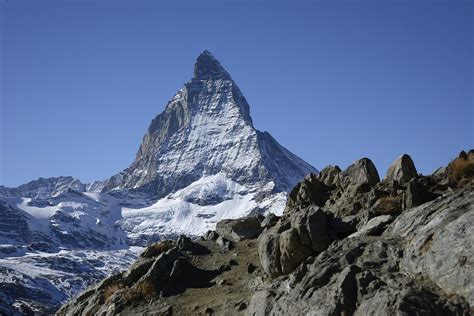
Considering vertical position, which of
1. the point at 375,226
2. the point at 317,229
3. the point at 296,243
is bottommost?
the point at 296,243

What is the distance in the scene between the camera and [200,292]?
103 feet

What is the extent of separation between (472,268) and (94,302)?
74.5 ft

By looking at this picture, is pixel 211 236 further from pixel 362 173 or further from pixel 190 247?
pixel 362 173

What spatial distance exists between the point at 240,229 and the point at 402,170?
12146 mm

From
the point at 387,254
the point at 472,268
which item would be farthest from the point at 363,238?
the point at 472,268

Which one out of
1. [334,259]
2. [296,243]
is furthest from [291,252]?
[334,259]

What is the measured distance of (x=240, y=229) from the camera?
40844 mm

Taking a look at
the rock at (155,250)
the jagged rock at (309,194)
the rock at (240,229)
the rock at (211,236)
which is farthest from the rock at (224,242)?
the jagged rock at (309,194)

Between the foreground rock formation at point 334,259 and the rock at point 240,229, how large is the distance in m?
0.09

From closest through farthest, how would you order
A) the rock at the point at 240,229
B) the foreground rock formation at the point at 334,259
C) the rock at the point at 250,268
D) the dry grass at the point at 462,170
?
the foreground rock formation at the point at 334,259 < the dry grass at the point at 462,170 < the rock at the point at 250,268 < the rock at the point at 240,229

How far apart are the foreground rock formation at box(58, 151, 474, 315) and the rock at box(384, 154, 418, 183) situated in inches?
2.8

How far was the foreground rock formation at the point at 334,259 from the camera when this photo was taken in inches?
742

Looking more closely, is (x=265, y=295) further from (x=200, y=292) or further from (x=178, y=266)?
(x=178, y=266)

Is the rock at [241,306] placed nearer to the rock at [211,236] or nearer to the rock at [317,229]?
the rock at [317,229]
